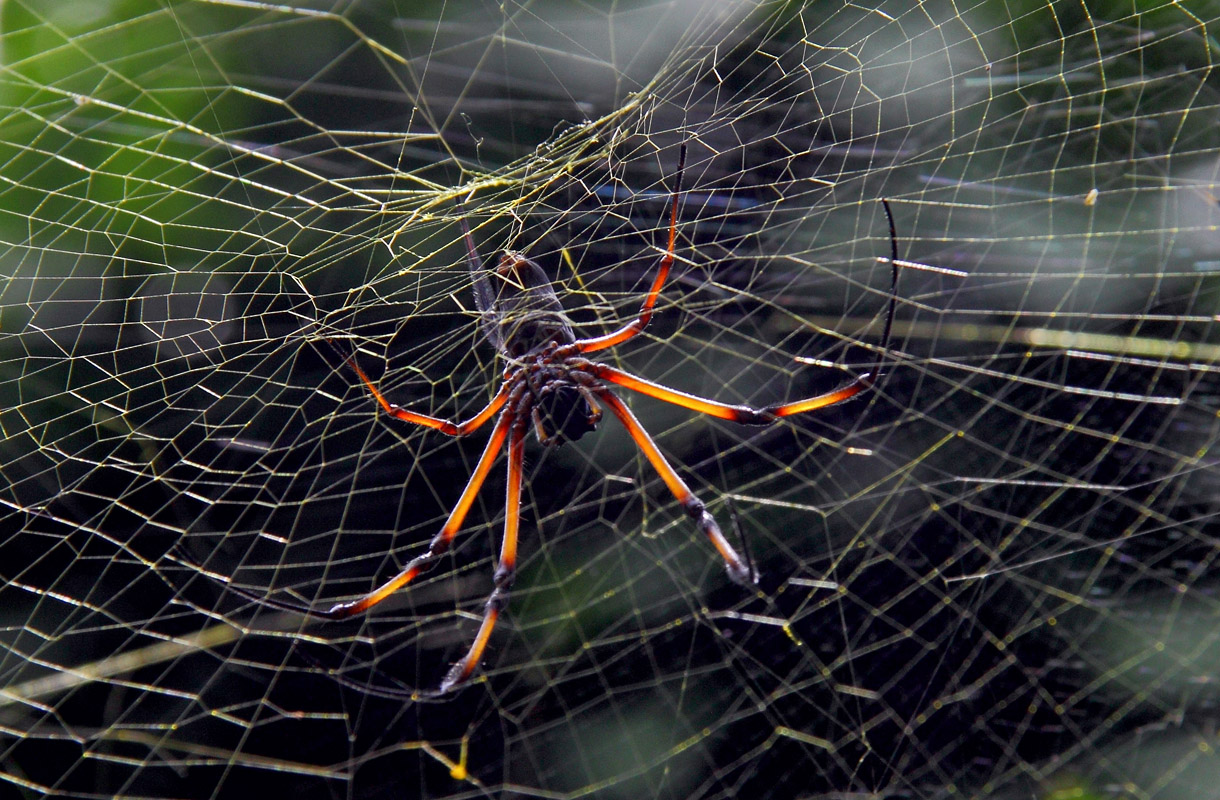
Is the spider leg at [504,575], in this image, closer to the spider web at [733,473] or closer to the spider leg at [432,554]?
the spider leg at [432,554]

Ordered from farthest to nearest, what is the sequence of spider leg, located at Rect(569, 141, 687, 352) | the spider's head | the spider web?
1. the spider web
2. spider leg, located at Rect(569, 141, 687, 352)
3. the spider's head

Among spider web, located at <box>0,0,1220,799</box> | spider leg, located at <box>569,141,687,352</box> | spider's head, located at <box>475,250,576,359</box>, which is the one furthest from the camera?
spider web, located at <box>0,0,1220,799</box>

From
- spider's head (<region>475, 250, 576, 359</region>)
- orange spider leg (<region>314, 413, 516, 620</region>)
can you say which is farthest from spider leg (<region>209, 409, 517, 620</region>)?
spider's head (<region>475, 250, 576, 359</region>)

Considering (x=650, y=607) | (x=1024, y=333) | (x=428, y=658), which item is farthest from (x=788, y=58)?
(x=428, y=658)

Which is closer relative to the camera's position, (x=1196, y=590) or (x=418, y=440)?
(x=418, y=440)

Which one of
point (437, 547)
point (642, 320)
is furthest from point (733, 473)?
point (437, 547)

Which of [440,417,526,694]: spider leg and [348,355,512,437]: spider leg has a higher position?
[348,355,512,437]: spider leg

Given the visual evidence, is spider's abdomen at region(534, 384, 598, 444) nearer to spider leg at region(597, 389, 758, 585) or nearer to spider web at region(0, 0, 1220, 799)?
spider leg at region(597, 389, 758, 585)

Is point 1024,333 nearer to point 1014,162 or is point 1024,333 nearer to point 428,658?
point 1014,162
